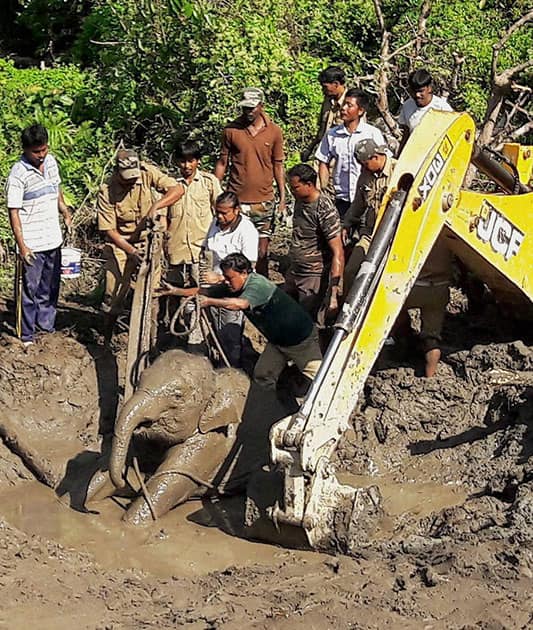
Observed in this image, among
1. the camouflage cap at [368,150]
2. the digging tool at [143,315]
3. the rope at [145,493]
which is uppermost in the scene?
the camouflage cap at [368,150]

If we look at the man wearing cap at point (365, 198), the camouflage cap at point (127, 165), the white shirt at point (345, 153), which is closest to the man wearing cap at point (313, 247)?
the man wearing cap at point (365, 198)

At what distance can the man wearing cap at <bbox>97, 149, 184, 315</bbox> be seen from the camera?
30.8 feet

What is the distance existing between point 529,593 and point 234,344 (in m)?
3.76

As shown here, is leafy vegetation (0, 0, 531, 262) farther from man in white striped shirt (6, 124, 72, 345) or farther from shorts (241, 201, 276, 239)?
shorts (241, 201, 276, 239)

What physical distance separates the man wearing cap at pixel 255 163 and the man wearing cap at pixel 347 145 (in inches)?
21.6

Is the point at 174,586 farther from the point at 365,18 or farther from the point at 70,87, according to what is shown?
the point at 365,18

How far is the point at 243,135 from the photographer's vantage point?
10.3m

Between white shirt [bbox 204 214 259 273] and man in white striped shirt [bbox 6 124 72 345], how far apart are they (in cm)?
145

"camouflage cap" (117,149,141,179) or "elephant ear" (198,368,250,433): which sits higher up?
"camouflage cap" (117,149,141,179)

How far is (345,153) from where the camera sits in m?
9.85

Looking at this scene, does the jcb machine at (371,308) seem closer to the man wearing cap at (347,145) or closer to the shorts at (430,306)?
the shorts at (430,306)

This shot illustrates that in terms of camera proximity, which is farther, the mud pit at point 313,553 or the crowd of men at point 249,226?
the crowd of men at point 249,226

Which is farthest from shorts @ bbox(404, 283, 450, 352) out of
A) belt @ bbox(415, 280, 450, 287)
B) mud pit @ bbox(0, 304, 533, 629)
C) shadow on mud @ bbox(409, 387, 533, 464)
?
shadow on mud @ bbox(409, 387, 533, 464)

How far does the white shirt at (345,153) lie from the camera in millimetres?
9836
